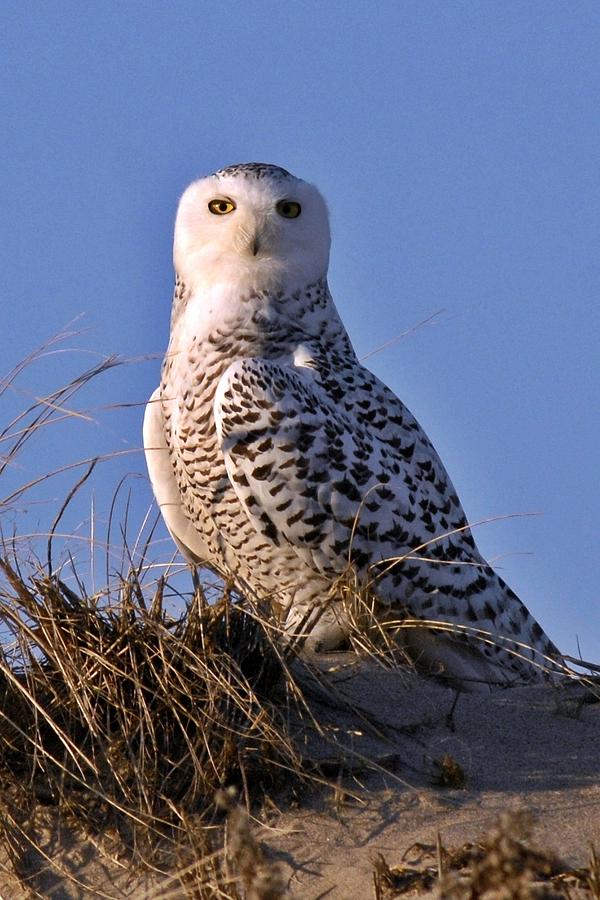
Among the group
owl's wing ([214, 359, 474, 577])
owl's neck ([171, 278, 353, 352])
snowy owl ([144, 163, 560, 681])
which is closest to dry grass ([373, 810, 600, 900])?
snowy owl ([144, 163, 560, 681])

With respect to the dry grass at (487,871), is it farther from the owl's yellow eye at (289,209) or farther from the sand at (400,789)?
the owl's yellow eye at (289,209)

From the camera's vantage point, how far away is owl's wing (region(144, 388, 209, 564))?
577cm

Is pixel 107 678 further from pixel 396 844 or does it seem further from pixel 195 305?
pixel 195 305

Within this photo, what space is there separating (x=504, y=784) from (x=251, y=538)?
5.69 feet

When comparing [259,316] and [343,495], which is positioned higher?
[259,316]

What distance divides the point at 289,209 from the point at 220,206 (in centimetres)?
29

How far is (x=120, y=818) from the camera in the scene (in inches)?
142

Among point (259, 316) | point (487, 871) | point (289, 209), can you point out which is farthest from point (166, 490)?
point (487, 871)

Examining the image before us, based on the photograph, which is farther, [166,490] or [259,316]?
[166,490]

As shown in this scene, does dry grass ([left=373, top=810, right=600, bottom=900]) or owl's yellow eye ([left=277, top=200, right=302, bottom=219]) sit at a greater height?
owl's yellow eye ([left=277, top=200, right=302, bottom=219])

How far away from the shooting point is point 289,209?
19.3ft

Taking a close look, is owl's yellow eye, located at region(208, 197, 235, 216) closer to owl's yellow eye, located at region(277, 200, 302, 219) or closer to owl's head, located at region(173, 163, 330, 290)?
owl's head, located at region(173, 163, 330, 290)

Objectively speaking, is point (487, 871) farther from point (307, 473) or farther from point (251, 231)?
point (251, 231)

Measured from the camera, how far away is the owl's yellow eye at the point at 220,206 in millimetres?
5812
